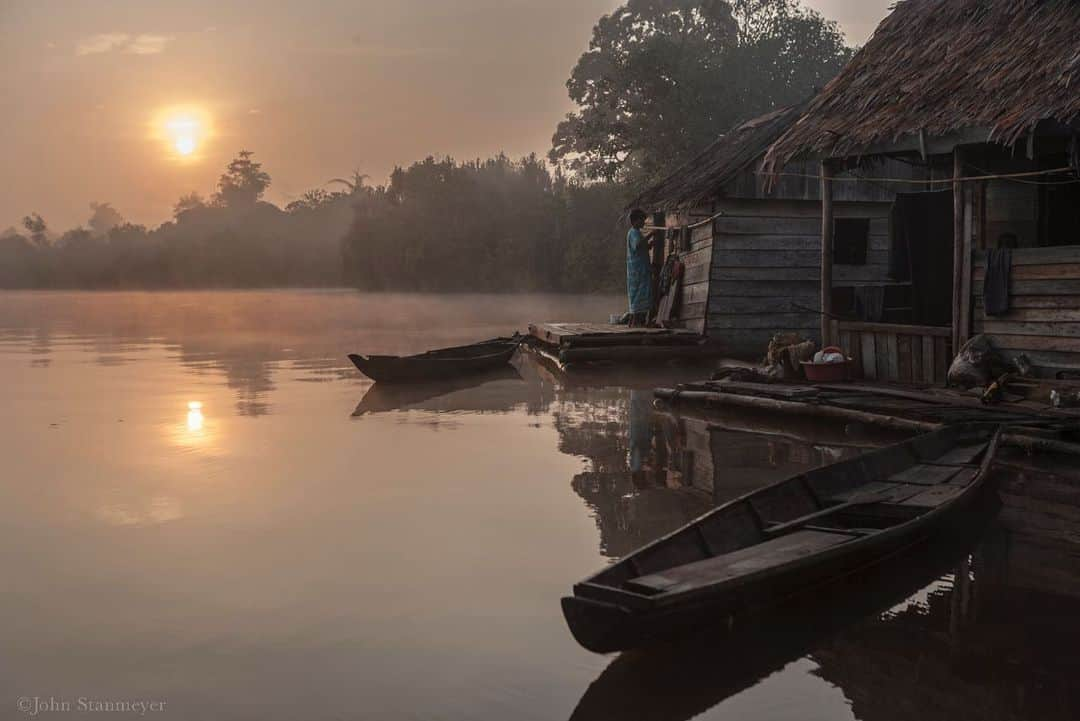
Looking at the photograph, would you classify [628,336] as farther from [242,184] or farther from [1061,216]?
[242,184]

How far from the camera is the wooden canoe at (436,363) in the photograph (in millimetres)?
16297

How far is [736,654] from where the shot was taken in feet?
17.2

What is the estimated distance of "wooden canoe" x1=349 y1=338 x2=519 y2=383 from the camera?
1630 centimetres

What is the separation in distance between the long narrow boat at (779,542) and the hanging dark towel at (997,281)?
300 centimetres

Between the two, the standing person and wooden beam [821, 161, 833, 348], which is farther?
the standing person

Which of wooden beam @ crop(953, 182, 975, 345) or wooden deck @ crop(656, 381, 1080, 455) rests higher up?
wooden beam @ crop(953, 182, 975, 345)

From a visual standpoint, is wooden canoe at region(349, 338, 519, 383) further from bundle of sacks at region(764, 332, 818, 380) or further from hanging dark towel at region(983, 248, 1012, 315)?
hanging dark towel at region(983, 248, 1012, 315)

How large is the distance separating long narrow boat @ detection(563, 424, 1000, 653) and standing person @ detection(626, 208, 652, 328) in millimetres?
12175

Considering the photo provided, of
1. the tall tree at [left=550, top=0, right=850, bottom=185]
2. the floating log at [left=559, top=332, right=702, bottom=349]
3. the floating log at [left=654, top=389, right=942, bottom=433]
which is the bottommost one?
the floating log at [left=654, top=389, right=942, bottom=433]

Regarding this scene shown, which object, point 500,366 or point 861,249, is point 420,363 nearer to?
point 500,366

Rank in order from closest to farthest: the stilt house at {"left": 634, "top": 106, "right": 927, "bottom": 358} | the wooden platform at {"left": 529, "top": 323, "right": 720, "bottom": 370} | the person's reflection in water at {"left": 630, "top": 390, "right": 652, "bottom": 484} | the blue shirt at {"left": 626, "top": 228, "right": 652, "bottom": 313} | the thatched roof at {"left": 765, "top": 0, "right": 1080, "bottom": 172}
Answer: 1. the person's reflection in water at {"left": 630, "top": 390, "right": 652, "bottom": 484}
2. the thatched roof at {"left": 765, "top": 0, "right": 1080, "bottom": 172}
3. the wooden platform at {"left": 529, "top": 323, "right": 720, "bottom": 370}
4. the stilt house at {"left": 634, "top": 106, "right": 927, "bottom": 358}
5. the blue shirt at {"left": 626, "top": 228, "right": 652, "bottom": 313}

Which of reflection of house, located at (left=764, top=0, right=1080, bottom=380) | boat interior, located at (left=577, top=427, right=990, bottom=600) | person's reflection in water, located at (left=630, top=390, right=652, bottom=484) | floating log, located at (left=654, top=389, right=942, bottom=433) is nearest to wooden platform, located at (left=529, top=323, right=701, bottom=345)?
person's reflection in water, located at (left=630, top=390, right=652, bottom=484)

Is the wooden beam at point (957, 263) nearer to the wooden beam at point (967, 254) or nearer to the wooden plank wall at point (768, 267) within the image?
the wooden beam at point (967, 254)

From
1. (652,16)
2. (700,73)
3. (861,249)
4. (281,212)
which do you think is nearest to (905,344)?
(861,249)
